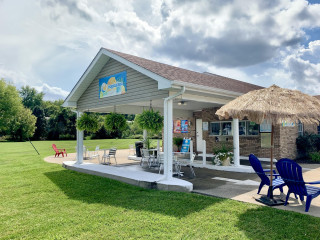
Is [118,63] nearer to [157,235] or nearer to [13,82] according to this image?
[157,235]

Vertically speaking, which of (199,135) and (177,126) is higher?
(177,126)

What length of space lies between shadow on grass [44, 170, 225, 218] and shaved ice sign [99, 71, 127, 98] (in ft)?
10.9

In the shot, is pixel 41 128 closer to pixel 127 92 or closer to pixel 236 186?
pixel 127 92

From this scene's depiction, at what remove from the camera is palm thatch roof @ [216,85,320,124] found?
428 centimetres

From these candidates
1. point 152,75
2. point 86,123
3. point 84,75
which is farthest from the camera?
point 86,123

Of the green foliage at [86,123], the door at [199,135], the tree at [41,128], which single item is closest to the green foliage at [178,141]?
the door at [199,135]

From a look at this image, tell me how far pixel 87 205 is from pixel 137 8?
8.83 m

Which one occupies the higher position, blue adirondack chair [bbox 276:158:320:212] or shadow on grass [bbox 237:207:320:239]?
blue adirondack chair [bbox 276:158:320:212]

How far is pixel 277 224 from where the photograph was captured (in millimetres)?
3654

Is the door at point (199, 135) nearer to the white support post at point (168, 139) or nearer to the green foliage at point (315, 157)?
the green foliage at point (315, 157)

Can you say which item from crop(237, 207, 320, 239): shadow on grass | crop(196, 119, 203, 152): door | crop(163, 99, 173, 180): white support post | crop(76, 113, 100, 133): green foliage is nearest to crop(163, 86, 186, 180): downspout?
crop(163, 99, 173, 180): white support post

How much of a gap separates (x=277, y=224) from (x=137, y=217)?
2.45 metres

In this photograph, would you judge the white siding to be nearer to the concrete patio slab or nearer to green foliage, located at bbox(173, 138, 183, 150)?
the concrete patio slab

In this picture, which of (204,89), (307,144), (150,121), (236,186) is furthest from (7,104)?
(307,144)
